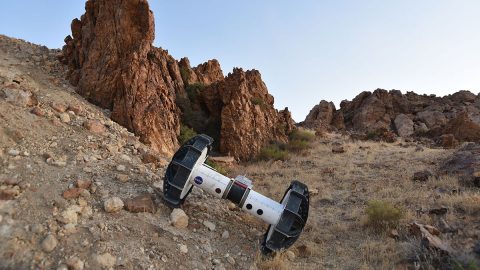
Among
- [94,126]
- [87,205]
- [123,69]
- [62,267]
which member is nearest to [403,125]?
[123,69]

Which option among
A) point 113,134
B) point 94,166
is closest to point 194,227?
point 94,166

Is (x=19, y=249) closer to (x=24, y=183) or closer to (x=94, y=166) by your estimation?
(x=24, y=183)

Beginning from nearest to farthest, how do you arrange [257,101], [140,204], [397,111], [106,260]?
[106,260], [140,204], [257,101], [397,111]

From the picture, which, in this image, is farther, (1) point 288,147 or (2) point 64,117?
(1) point 288,147

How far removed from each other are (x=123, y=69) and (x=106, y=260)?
7.64m

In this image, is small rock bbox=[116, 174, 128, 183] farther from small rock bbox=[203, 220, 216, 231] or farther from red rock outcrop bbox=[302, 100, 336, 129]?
red rock outcrop bbox=[302, 100, 336, 129]

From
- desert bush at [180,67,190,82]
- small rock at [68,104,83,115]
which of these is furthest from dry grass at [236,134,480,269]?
small rock at [68,104,83,115]

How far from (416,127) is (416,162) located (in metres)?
18.4

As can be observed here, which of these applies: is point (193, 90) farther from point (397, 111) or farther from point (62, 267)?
point (397, 111)

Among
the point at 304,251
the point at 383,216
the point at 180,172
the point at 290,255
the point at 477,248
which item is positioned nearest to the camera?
the point at 477,248

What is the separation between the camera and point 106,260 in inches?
208

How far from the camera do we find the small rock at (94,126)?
29.0ft

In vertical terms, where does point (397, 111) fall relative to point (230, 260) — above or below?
above

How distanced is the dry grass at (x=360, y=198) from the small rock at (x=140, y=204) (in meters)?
2.69
